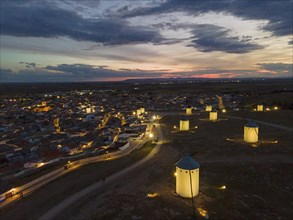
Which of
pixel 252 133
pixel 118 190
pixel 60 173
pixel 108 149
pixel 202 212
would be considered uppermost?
pixel 252 133

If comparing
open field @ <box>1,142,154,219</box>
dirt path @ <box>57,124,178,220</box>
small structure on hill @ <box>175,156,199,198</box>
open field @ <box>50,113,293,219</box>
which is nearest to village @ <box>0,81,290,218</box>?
small structure on hill @ <box>175,156,199,198</box>

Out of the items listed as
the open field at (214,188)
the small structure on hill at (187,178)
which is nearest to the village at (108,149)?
the small structure on hill at (187,178)

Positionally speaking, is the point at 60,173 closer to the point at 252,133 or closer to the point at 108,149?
the point at 108,149

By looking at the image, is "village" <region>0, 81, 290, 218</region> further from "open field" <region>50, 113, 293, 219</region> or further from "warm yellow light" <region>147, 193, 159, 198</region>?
"open field" <region>50, 113, 293, 219</region>

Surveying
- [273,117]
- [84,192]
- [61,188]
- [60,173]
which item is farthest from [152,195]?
[273,117]

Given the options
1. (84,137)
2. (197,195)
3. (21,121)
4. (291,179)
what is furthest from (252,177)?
(21,121)

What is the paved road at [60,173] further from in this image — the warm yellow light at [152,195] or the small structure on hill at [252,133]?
the small structure on hill at [252,133]
